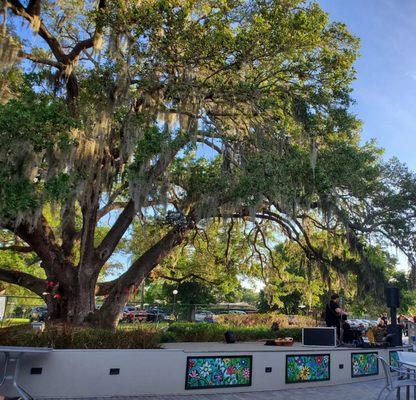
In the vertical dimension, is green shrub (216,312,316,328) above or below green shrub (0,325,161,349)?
below

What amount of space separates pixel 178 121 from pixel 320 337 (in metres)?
7.28

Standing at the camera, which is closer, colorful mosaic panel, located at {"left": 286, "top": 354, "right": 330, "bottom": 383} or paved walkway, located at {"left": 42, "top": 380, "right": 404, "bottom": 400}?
paved walkway, located at {"left": 42, "top": 380, "right": 404, "bottom": 400}

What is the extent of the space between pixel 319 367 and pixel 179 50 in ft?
28.0

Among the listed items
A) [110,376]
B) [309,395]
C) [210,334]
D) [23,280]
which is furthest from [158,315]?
[110,376]

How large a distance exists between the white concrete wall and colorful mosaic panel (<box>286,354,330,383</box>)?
2.25 ft

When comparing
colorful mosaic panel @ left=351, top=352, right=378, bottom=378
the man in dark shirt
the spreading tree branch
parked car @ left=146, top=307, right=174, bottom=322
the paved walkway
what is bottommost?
the paved walkway

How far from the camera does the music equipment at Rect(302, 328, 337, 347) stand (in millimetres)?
10352

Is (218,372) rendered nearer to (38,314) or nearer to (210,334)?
(210,334)

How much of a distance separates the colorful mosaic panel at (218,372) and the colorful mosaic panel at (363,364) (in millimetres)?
3154

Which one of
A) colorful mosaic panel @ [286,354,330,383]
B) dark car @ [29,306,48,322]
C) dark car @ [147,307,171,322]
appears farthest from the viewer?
dark car @ [147,307,171,322]

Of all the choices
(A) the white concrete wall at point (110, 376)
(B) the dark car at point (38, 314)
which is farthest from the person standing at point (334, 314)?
(B) the dark car at point (38, 314)

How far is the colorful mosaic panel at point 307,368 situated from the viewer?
26.0 ft

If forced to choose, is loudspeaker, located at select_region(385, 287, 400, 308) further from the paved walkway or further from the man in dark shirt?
the paved walkway

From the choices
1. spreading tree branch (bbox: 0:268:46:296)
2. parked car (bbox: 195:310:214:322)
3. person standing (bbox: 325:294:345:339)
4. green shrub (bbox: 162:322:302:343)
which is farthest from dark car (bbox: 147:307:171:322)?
person standing (bbox: 325:294:345:339)
